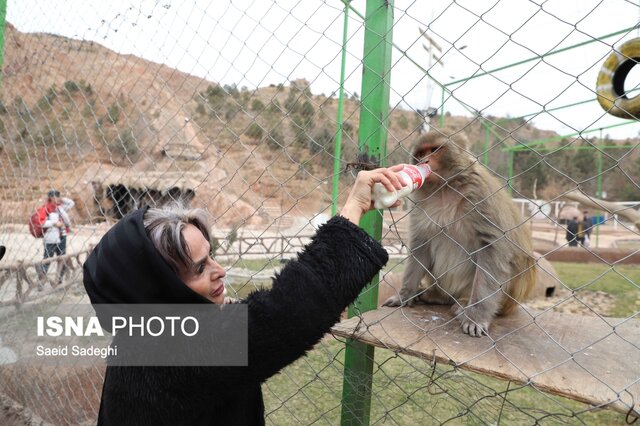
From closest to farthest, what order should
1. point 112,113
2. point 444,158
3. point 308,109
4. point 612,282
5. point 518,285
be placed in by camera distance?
→ point 444,158 < point 518,285 < point 112,113 < point 308,109 < point 612,282

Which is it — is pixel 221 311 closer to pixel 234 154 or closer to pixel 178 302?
pixel 178 302

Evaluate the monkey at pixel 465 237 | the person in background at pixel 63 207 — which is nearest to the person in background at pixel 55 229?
the person in background at pixel 63 207

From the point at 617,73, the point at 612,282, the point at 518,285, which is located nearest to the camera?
the point at 617,73

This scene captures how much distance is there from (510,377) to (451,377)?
0.30m

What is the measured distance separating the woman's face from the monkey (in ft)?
3.74

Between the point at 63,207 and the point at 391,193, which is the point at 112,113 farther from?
the point at 391,193

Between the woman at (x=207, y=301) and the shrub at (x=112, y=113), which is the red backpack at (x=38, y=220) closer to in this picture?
the shrub at (x=112, y=113)

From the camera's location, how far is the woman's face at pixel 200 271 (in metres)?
1.50

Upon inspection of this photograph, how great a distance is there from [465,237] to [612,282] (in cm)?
1060

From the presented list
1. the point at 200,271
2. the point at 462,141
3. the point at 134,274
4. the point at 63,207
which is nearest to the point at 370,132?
the point at 200,271

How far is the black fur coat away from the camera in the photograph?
1.28 metres

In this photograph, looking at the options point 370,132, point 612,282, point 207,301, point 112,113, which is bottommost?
point 612,282

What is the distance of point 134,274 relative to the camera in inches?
52.6

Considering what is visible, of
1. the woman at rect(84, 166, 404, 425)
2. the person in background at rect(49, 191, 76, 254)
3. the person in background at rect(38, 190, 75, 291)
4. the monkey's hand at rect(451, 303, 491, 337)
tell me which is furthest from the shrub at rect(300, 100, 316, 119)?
the person in background at rect(38, 190, 75, 291)
